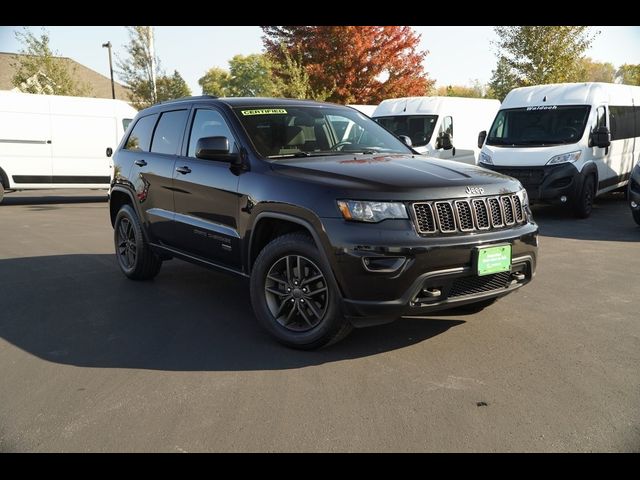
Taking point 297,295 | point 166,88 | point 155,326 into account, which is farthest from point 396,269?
point 166,88

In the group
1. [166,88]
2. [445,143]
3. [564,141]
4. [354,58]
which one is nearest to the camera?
[445,143]

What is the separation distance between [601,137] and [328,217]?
8.74 metres

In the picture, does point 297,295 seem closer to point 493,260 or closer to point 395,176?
point 395,176

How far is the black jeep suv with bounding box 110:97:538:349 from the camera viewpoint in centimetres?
382

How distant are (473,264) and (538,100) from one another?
898 centimetres

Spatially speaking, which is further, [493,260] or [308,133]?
[308,133]

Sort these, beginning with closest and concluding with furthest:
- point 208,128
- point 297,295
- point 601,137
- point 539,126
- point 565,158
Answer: point 297,295 → point 208,128 → point 565,158 → point 601,137 → point 539,126

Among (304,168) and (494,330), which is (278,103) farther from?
(494,330)

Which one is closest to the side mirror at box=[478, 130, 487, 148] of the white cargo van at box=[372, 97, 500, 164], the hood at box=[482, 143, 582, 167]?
the hood at box=[482, 143, 582, 167]

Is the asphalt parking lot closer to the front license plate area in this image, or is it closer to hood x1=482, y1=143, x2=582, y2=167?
the front license plate area

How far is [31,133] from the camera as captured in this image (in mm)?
14750

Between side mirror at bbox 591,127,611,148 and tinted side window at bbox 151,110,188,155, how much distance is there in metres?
8.20

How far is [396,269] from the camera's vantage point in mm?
3766
